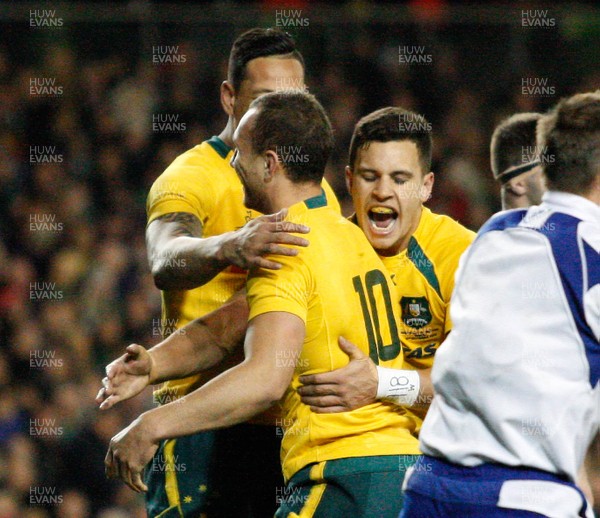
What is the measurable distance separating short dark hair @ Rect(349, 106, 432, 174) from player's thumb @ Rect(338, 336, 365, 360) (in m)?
0.89

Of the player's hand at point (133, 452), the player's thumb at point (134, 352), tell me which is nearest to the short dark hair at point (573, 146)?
the player's hand at point (133, 452)

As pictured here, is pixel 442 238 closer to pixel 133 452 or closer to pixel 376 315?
pixel 376 315

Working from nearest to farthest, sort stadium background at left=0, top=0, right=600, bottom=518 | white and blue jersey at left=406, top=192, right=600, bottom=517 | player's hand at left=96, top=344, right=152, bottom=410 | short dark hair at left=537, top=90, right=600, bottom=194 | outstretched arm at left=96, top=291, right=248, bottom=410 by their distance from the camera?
white and blue jersey at left=406, top=192, right=600, bottom=517 → short dark hair at left=537, top=90, right=600, bottom=194 → player's hand at left=96, top=344, right=152, bottom=410 → outstretched arm at left=96, top=291, right=248, bottom=410 → stadium background at left=0, top=0, right=600, bottom=518

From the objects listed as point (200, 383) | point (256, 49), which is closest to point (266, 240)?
point (200, 383)

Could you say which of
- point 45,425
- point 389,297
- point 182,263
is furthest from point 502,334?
point 45,425

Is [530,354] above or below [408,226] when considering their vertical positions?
below

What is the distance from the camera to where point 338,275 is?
3.06m

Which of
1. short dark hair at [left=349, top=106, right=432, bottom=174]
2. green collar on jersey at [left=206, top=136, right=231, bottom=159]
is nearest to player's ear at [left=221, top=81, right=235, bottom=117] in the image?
green collar on jersey at [left=206, top=136, right=231, bottom=159]

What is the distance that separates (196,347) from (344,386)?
72cm

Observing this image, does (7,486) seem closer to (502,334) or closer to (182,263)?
(182,263)

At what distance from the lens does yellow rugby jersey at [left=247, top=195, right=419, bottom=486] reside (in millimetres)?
2984

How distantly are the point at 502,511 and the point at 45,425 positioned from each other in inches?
211

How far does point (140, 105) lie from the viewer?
8844mm

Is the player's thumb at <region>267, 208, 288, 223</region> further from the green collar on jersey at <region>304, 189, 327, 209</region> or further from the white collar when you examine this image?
the white collar
